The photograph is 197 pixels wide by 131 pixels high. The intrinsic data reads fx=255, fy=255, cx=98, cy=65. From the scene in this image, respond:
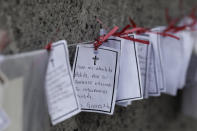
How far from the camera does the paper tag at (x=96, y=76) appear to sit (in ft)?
2.11

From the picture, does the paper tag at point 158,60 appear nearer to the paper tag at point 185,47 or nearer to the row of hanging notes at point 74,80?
the row of hanging notes at point 74,80

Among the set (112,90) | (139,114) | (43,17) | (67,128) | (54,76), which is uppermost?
(43,17)

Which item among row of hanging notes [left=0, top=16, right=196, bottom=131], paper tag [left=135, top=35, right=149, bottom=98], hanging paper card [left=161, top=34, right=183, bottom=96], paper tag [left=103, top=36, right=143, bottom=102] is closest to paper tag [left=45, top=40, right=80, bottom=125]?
row of hanging notes [left=0, top=16, right=196, bottom=131]

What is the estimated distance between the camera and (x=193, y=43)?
1195 mm

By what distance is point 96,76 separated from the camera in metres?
0.66

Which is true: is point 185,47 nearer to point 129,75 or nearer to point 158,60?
point 158,60

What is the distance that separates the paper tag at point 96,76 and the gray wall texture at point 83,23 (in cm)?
6

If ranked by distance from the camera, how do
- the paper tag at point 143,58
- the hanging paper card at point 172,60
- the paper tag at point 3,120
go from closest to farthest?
the paper tag at point 3,120 → the paper tag at point 143,58 → the hanging paper card at point 172,60

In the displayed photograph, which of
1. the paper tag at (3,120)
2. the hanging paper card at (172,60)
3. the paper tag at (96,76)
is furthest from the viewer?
the hanging paper card at (172,60)

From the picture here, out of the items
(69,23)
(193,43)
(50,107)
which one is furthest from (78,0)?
(193,43)

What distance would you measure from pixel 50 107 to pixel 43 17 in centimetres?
21

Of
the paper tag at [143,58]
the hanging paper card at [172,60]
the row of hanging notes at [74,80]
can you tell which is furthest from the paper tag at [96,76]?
the hanging paper card at [172,60]

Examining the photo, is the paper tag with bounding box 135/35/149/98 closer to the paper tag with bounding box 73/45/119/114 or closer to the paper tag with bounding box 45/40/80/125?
the paper tag with bounding box 73/45/119/114

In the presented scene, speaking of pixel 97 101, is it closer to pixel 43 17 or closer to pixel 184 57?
pixel 43 17
